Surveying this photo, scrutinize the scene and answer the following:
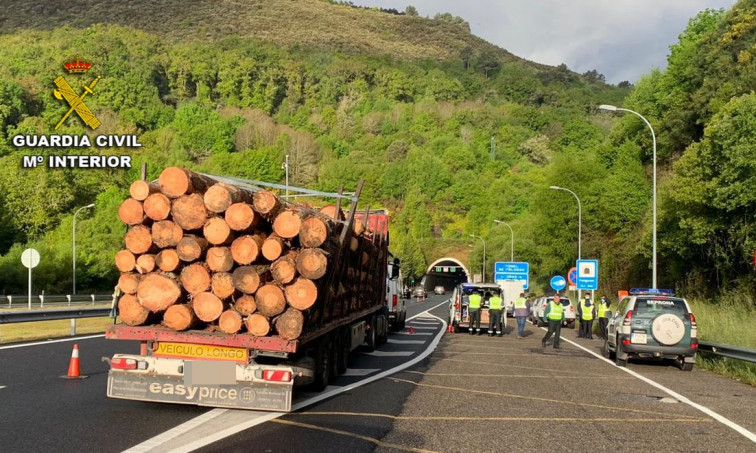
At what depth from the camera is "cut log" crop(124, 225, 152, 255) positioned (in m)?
10.4

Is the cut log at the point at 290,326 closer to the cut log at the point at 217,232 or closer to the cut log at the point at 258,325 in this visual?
the cut log at the point at 258,325

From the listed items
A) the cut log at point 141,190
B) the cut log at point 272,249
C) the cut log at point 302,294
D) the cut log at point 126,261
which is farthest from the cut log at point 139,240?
the cut log at point 302,294

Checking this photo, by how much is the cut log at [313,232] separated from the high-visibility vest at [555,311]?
14842 mm

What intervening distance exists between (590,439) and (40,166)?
2993 inches

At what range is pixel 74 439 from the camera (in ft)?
27.4

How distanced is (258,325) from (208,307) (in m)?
0.68

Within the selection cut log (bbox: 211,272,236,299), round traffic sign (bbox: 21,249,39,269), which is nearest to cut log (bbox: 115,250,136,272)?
cut log (bbox: 211,272,236,299)

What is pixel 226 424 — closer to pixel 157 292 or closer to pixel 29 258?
pixel 157 292

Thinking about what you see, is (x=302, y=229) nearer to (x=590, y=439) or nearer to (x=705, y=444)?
(x=590, y=439)

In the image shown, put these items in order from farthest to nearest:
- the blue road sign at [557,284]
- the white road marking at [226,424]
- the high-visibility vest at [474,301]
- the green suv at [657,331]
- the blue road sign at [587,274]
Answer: the blue road sign at [557,284] < the blue road sign at [587,274] < the high-visibility vest at [474,301] < the green suv at [657,331] < the white road marking at [226,424]

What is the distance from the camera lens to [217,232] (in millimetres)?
10125

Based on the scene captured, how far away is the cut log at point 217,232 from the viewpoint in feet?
33.1

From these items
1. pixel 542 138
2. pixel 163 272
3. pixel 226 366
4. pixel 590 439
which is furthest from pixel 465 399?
pixel 542 138

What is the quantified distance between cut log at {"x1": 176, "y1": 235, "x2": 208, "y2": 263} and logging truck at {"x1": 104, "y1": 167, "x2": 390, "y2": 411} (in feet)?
0.04
